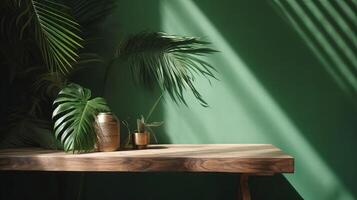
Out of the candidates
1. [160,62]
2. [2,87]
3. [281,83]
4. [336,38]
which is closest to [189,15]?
[160,62]

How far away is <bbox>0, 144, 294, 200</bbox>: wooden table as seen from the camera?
1.39 meters

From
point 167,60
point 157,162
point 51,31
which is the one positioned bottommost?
point 157,162

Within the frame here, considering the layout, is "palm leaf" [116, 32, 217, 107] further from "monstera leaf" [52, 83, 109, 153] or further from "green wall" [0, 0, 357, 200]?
"monstera leaf" [52, 83, 109, 153]

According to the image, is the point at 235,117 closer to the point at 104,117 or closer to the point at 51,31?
the point at 104,117

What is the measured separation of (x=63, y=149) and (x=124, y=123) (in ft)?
1.41

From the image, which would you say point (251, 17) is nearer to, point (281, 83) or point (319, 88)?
point (281, 83)

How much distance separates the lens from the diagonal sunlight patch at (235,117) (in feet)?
6.57

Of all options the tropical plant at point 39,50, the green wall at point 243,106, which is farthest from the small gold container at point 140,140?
the tropical plant at point 39,50

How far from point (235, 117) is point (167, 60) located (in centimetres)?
47

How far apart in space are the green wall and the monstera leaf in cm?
44

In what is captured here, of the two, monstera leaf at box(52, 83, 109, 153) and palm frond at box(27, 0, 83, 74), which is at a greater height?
palm frond at box(27, 0, 83, 74)

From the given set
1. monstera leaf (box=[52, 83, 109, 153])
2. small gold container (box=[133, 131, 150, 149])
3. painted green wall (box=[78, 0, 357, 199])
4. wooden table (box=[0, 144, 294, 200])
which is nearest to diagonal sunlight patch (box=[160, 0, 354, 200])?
painted green wall (box=[78, 0, 357, 199])

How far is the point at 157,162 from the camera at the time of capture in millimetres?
1462

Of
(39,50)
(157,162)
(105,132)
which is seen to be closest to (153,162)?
(157,162)
